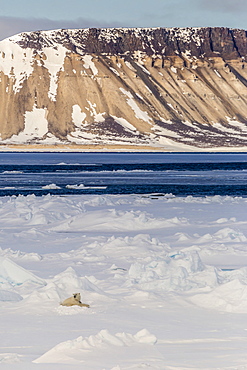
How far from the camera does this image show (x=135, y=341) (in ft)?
33.8

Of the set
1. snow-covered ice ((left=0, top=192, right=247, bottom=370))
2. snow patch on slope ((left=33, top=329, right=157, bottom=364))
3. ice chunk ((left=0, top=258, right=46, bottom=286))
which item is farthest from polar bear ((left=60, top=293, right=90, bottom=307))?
snow patch on slope ((left=33, top=329, right=157, bottom=364))

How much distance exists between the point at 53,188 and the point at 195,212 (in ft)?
80.3

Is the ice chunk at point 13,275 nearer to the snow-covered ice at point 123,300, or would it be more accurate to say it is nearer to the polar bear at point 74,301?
the snow-covered ice at point 123,300

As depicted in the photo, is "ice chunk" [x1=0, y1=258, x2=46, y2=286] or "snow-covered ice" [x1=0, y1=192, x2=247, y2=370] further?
"ice chunk" [x1=0, y1=258, x2=46, y2=286]

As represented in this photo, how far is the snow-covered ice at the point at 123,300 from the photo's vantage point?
9.65 m

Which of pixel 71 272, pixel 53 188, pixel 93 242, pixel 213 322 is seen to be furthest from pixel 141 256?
pixel 53 188

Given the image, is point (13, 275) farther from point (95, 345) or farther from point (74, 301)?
point (95, 345)

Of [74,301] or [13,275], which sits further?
A: [13,275]

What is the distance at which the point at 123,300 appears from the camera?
12984 millimetres

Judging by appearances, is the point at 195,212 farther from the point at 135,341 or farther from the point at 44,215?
the point at 135,341

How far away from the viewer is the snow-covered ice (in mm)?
9648

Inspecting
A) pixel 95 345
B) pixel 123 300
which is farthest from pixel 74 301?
pixel 95 345

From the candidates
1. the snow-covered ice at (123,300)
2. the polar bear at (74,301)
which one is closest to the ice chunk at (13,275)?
the snow-covered ice at (123,300)

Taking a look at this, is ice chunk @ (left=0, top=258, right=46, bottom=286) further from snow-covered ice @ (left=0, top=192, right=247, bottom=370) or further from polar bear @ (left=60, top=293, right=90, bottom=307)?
polar bear @ (left=60, top=293, right=90, bottom=307)
